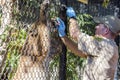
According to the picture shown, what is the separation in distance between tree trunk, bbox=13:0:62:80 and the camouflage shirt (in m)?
0.36

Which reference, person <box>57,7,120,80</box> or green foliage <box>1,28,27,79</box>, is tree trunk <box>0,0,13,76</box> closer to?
green foliage <box>1,28,27,79</box>

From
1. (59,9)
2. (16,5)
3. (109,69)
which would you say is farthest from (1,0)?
(109,69)

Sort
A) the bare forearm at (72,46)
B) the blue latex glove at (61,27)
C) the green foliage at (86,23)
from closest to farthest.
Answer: the blue latex glove at (61,27), the bare forearm at (72,46), the green foliage at (86,23)

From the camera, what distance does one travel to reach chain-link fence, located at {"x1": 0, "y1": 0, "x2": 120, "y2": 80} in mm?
3975

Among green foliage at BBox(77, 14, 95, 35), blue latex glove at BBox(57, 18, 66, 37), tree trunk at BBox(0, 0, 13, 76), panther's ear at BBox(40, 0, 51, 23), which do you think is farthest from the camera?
green foliage at BBox(77, 14, 95, 35)

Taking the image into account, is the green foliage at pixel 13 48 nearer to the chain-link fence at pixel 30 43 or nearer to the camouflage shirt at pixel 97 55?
the chain-link fence at pixel 30 43

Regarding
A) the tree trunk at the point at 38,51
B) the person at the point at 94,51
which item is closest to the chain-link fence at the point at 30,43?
the tree trunk at the point at 38,51

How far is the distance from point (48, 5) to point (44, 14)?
10cm

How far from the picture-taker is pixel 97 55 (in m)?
4.30

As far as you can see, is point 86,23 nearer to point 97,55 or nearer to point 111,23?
point 111,23

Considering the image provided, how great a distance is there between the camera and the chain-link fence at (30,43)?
13.0 feet

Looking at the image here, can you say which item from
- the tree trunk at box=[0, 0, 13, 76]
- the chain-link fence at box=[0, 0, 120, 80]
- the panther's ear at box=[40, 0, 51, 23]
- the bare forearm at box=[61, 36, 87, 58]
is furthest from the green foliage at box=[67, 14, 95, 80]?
the panther's ear at box=[40, 0, 51, 23]

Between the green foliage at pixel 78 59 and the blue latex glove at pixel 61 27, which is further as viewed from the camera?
the green foliage at pixel 78 59

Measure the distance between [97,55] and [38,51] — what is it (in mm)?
626
